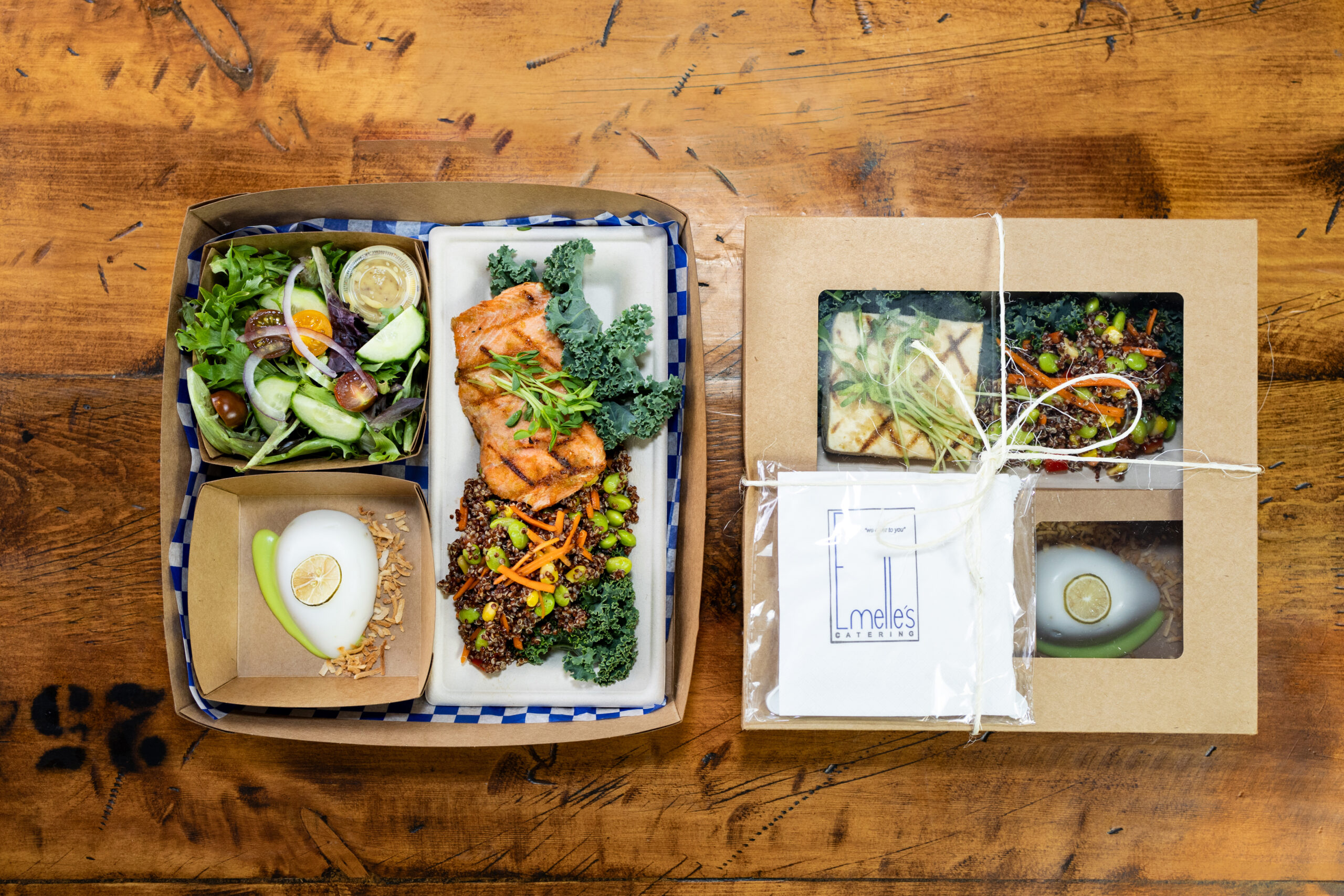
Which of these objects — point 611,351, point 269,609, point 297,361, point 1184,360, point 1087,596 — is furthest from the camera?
point 269,609

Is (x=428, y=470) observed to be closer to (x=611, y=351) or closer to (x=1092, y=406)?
(x=611, y=351)

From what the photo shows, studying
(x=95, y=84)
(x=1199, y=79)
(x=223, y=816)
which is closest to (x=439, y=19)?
(x=95, y=84)

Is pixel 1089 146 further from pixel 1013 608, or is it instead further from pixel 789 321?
pixel 1013 608

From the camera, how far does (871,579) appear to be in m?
1.62

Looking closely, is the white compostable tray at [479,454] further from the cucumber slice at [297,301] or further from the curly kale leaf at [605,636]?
the cucumber slice at [297,301]

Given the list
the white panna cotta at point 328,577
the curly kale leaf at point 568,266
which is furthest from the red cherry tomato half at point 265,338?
the curly kale leaf at point 568,266

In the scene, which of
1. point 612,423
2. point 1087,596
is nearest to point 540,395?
point 612,423

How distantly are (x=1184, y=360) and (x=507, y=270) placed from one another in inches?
59.8

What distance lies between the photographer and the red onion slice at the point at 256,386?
1.86 meters

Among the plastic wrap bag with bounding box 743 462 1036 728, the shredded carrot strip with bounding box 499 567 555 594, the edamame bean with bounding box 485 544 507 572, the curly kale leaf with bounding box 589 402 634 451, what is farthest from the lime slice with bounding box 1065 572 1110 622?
the edamame bean with bounding box 485 544 507 572

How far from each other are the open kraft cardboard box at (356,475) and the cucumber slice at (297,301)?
18cm

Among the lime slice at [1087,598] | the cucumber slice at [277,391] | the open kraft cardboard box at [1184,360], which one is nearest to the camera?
the open kraft cardboard box at [1184,360]

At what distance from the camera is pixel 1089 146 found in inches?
78.1

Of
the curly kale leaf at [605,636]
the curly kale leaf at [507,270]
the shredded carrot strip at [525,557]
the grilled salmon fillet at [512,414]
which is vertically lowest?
the curly kale leaf at [605,636]
